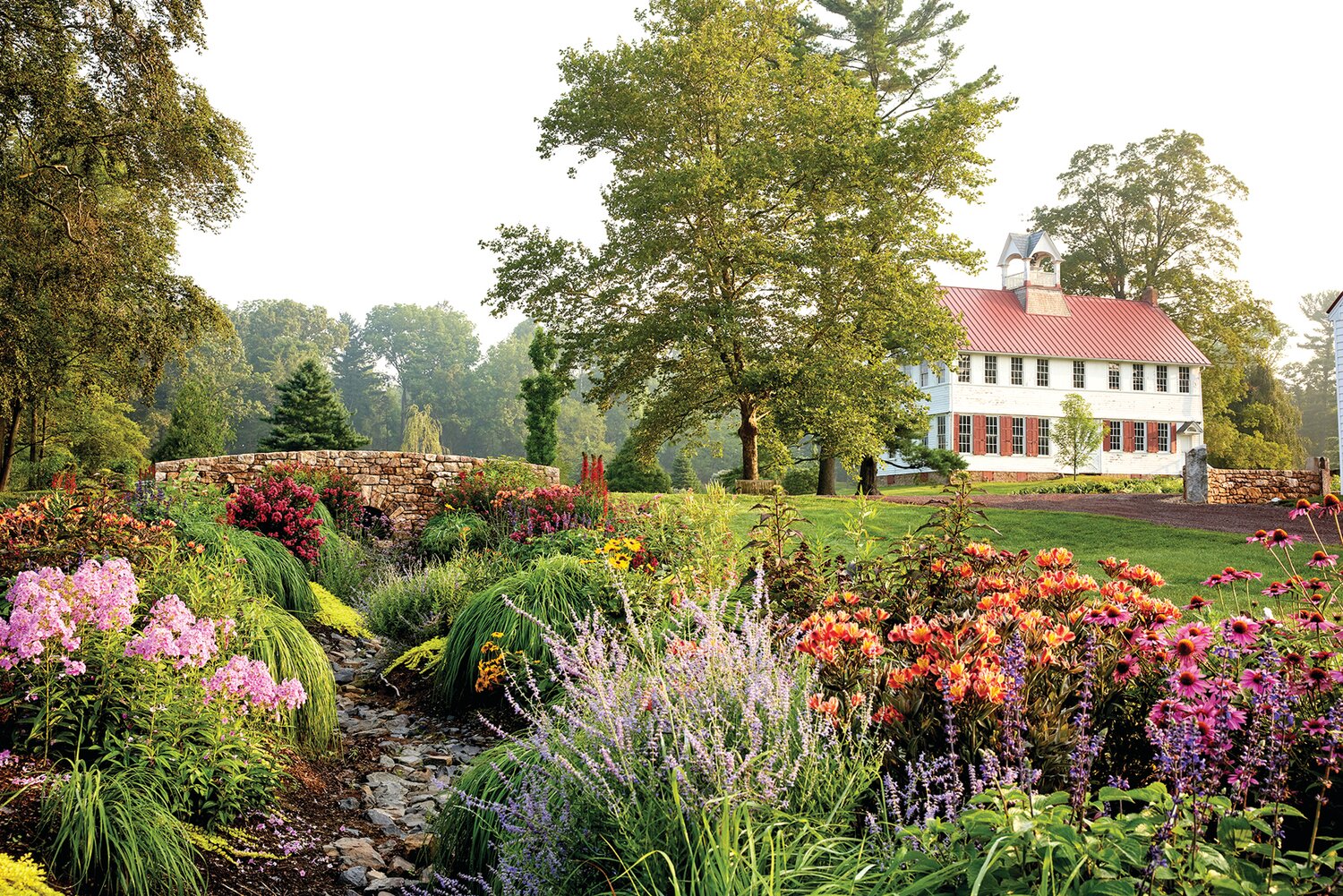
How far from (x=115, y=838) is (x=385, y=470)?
1116 cm

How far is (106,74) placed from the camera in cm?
1384

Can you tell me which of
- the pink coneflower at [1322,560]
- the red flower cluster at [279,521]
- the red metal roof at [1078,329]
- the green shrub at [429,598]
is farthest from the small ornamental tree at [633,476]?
the pink coneflower at [1322,560]

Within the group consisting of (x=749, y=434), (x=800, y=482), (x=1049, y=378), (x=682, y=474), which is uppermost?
(x=1049, y=378)

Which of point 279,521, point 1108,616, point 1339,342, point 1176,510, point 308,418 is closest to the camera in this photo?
point 1108,616

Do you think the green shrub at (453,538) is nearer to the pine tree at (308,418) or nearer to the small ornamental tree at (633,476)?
the small ornamental tree at (633,476)

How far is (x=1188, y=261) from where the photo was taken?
33.4 metres

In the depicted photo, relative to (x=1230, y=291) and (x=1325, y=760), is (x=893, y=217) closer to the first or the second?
(x=1325, y=760)

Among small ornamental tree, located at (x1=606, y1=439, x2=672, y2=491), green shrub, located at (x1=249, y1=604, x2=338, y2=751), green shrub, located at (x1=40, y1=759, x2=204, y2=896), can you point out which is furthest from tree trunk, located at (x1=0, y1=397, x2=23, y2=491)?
green shrub, located at (x1=40, y1=759, x2=204, y2=896)

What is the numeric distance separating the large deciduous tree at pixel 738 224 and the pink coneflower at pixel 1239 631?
544 inches

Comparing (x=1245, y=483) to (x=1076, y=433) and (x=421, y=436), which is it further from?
(x=421, y=436)

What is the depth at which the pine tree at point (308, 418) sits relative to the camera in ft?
83.0

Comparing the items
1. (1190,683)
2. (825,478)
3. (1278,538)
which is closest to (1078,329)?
(825,478)

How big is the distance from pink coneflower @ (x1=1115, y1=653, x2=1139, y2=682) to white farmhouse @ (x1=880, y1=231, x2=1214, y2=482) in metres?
27.4

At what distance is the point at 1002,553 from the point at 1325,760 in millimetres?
2019
